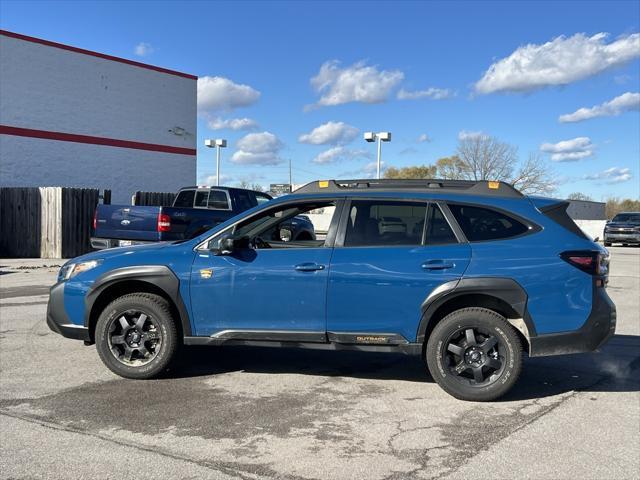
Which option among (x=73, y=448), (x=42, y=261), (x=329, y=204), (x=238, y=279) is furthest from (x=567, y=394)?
(x=42, y=261)

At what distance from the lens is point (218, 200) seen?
46.0 feet

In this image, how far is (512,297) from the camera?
4898 mm

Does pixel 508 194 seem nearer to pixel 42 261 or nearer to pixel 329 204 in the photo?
pixel 329 204

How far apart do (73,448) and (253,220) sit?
2499mm

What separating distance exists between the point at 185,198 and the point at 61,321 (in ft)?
30.2

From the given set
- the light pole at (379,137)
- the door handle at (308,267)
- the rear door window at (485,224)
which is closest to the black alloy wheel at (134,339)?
the door handle at (308,267)

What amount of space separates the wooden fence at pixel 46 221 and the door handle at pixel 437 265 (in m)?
15.9

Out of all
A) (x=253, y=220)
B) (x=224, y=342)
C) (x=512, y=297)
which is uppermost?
(x=253, y=220)

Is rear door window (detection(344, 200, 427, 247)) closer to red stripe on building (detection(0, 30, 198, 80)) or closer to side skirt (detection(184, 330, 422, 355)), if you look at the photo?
side skirt (detection(184, 330, 422, 355))

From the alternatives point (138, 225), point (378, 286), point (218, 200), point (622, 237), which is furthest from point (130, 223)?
point (622, 237)

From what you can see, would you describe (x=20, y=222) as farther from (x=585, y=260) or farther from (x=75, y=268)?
(x=585, y=260)

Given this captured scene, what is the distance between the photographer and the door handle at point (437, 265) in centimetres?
500

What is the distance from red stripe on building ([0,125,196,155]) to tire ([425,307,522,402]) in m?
22.5

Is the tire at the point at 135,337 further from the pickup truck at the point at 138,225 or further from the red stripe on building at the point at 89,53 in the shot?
the red stripe on building at the point at 89,53
